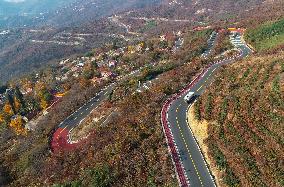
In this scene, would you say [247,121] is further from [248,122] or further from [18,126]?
[18,126]

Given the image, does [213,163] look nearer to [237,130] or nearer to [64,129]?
[237,130]

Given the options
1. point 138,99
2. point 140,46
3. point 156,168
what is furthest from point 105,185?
point 140,46

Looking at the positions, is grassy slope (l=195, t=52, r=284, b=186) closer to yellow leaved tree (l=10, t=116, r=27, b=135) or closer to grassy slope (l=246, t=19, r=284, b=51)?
grassy slope (l=246, t=19, r=284, b=51)

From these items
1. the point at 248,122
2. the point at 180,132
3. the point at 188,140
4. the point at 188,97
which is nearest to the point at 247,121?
the point at 248,122

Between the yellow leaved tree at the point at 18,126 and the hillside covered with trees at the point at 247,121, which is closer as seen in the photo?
the hillside covered with trees at the point at 247,121

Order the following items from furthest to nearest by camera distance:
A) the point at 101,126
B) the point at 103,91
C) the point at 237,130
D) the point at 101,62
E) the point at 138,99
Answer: the point at 101,62 → the point at 103,91 → the point at 138,99 → the point at 101,126 → the point at 237,130

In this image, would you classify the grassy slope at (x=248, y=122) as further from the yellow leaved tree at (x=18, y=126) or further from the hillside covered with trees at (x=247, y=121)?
the yellow leaved tree at (x=18, y=126)

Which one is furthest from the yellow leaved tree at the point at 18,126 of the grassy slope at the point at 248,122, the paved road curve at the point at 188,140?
the grassy slope at the point at 248,122

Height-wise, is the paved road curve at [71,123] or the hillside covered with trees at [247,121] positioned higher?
the hillside covered with trees at [247,121]
